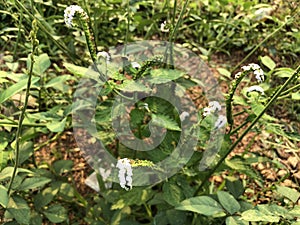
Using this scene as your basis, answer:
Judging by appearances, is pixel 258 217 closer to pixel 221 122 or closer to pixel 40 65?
pixel 221 122

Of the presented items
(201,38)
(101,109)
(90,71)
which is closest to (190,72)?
(201,38)

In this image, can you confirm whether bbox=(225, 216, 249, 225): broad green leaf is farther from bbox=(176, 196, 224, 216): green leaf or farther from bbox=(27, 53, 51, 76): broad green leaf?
bbox=(27, 53, 51, 76): broad green leaf

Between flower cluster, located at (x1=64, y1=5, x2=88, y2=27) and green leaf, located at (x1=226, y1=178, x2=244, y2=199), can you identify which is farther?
green leaf, located at (x1=226, y1=178, x2=244, y2=199)

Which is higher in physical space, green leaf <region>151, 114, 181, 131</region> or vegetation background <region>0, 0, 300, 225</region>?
green leaf <region>151, 114, 181, 131</region>

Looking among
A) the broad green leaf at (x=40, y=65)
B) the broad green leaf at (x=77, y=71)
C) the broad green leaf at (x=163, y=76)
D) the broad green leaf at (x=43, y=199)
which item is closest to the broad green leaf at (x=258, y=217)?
the broad green leaf at (x=163, y=76)

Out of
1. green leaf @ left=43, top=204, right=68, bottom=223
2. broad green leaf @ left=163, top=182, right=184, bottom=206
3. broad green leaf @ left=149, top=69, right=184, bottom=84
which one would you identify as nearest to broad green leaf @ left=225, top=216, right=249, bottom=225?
broad green leaf @ left=163, top=182, right=184, bottom=206

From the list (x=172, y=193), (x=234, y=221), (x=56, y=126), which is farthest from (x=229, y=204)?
(x=56, y=126)
